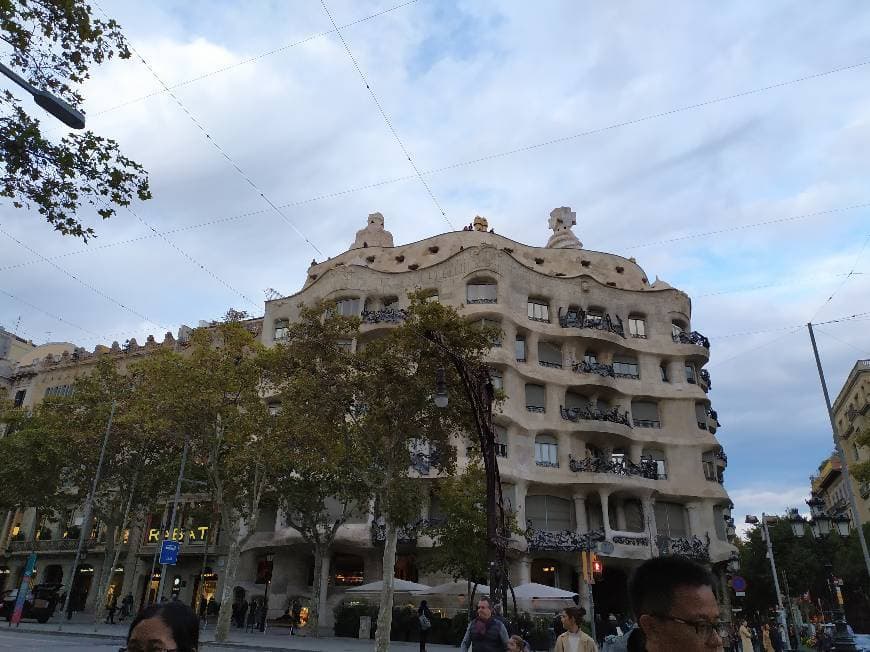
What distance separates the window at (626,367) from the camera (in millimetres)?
40219

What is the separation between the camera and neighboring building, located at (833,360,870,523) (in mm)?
54375

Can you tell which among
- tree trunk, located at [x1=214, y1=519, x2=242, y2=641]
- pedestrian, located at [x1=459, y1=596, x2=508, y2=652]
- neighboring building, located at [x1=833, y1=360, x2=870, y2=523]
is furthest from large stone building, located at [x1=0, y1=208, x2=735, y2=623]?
pedestrian, located at [x1=459, y1=596, x2=508, y2=652]

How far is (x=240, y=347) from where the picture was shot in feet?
92.6

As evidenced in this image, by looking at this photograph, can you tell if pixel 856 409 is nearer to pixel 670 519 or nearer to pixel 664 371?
pixel 664 371

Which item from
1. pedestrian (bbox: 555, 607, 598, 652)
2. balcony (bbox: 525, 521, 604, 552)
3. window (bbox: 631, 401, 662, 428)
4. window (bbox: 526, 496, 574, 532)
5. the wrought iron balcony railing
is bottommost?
pedestrian (bbox: 555, 607, 598, 652)

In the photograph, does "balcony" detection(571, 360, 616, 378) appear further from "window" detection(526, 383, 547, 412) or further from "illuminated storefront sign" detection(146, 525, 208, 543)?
"illuminated storefront sign" detection(146, 525, 208, 543)

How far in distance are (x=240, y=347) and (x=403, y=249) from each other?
18.5 m

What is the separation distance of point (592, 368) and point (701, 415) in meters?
7.89

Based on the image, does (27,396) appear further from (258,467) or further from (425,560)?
(425,560)

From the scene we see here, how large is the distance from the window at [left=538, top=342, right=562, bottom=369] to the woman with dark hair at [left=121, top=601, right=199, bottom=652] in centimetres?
3646

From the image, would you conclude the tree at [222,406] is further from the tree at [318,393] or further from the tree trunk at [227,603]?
the tree at [318,393]

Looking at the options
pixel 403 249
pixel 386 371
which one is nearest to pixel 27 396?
pixel 403 249

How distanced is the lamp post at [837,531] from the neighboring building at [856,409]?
37850 millimetres

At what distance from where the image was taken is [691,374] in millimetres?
41281
